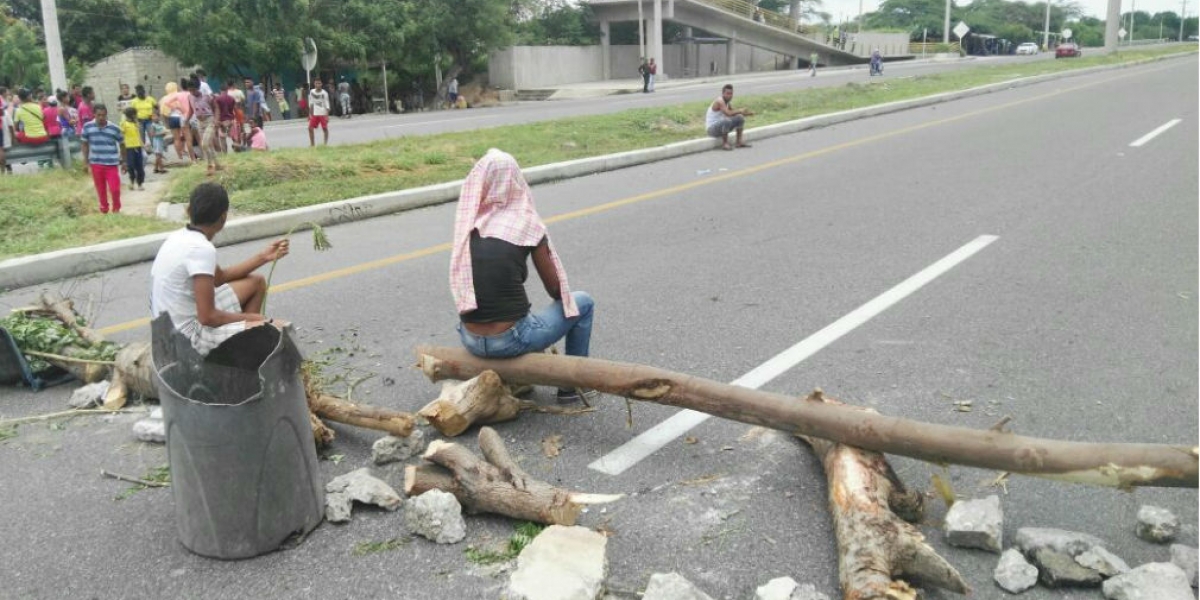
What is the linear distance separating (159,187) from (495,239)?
422 inches

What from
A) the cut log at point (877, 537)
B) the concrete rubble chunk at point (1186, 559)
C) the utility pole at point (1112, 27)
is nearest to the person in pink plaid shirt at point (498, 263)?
the cut log at point (877, 537)

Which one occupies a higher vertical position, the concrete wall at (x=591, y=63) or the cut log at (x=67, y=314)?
the concrete wall at (x=591, y=63)

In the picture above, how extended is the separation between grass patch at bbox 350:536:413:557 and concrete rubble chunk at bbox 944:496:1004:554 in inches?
80.9

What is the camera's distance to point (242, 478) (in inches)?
139

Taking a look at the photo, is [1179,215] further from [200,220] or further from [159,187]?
[159,187]

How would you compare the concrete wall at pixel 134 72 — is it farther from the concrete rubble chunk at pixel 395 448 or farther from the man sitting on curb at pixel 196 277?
the concrete rubble chunk at pixel 395 448

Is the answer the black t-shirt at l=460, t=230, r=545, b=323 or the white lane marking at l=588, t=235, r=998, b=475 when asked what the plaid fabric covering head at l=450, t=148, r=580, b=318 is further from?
the white lane marking at l=588, t=235, r=998, b=475

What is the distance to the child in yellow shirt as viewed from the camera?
532 inches

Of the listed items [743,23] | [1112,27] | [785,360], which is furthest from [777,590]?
[1112,27]

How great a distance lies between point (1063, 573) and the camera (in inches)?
127

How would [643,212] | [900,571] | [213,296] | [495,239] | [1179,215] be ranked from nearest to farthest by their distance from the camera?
1. [900,571]
2. [213,296]
3. [495,239]
4. [1179,215]
5. [643,212]

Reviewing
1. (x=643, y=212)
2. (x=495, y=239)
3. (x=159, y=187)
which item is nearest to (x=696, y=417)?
(x=495, y=239)

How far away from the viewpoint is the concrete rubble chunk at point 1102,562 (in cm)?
321

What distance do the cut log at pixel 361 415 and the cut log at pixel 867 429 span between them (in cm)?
→ 50
